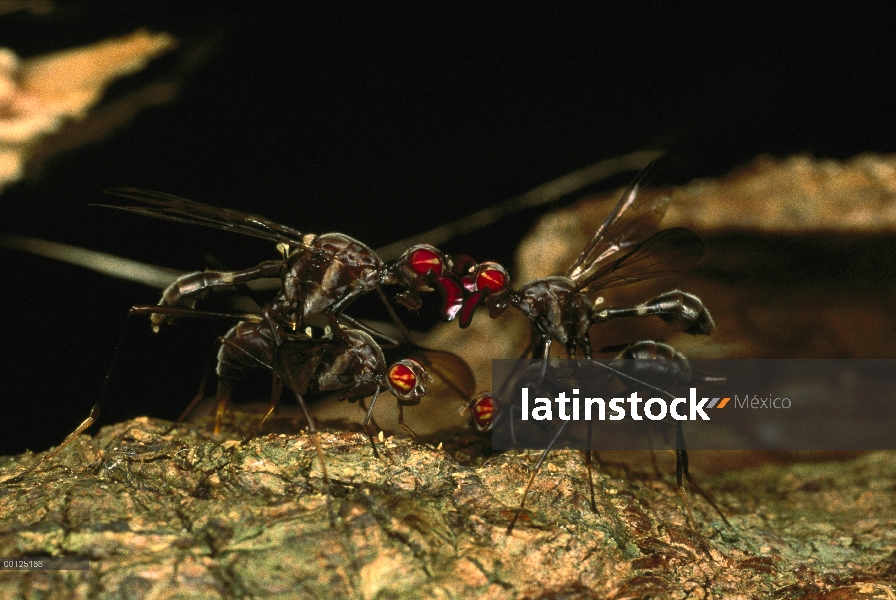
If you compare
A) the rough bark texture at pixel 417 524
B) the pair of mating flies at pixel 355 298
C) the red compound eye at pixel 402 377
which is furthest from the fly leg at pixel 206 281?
the red compound eye at pixel 402 377

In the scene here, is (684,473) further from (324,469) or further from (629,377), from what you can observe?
(324,469)

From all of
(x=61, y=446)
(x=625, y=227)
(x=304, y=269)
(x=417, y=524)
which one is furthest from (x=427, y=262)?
(x=61, y=446)

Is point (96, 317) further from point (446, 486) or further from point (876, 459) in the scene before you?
point (876, 459)

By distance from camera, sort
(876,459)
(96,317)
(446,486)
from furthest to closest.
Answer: (96,317) → (876,459) → (446,486)

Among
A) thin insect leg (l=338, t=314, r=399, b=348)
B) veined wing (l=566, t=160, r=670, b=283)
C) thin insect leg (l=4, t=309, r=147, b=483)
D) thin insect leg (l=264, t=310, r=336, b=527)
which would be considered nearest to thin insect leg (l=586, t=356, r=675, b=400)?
veined wing (l=566, t=160, r=670, b=283)

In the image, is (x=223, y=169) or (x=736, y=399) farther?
(x=223, y=169)

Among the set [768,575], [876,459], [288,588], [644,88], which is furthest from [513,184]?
[288,588]

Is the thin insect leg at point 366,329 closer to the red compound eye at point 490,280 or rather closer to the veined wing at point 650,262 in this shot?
the red compound eye at point 490,280
